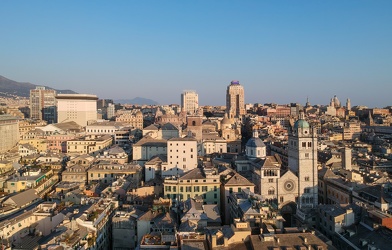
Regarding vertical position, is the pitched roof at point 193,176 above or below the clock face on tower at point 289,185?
above

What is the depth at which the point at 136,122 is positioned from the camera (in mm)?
144250

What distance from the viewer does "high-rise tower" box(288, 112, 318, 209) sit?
2247 inches

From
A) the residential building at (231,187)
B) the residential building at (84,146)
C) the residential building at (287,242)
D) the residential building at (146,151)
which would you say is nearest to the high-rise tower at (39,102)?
the residential building at (84,146)

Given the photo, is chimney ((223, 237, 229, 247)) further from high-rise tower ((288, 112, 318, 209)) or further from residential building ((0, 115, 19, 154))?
residential building ((0, 115, 19, 154))

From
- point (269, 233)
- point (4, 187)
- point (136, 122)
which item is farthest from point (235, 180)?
point (136, 122)

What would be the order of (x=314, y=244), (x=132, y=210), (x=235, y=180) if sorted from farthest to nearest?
(x=235, y=180) < (x=132, y=210) < (x=314, y=244)

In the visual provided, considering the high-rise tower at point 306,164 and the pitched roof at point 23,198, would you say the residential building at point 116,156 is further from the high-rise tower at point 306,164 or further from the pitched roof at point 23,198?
the high-rise tower at point 306,164

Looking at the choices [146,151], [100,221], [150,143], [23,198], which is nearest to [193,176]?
[100,221]

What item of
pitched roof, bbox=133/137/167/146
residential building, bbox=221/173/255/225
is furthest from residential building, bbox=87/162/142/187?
residential building, bbox=221/173/255/225

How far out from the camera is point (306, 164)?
189 ft

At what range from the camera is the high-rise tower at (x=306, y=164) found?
57062 millimetres

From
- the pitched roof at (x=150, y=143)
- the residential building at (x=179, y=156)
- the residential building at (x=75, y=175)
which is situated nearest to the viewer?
the residential building at (x=179, y=156)

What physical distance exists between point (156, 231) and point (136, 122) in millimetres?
107105

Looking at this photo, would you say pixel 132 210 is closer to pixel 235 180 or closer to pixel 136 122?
pixel 235 180
